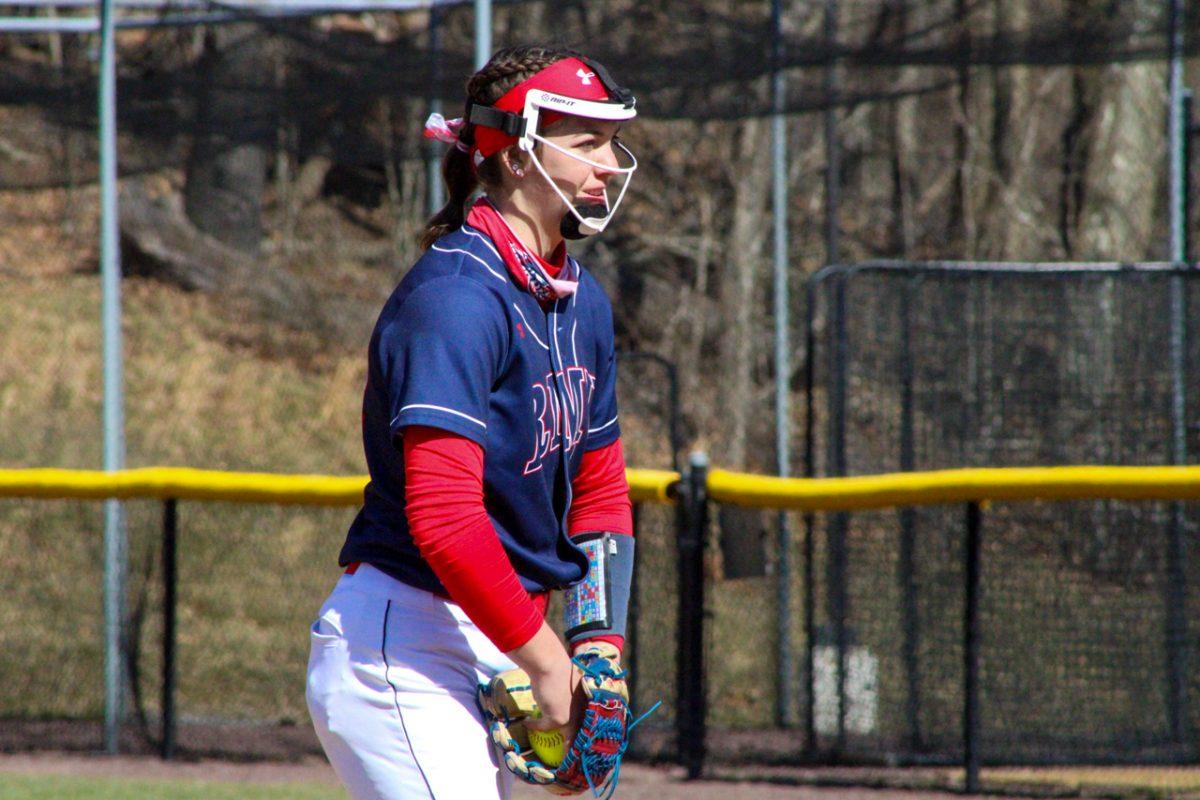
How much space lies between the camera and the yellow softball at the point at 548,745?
7.55ft

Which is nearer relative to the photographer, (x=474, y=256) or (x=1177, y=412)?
(x=474, y=256)

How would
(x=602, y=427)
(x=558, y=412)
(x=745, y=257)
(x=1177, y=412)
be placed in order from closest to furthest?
1. (x=558, y=412)
2. (x=602, y=427)
3. (x=1177, y=412)
4. (x=745, y=257)

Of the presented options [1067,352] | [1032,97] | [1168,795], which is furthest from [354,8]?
[1032,97]

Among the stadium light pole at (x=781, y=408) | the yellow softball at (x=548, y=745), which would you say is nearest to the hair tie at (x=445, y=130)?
the yellow softball at (x=548, y=745)

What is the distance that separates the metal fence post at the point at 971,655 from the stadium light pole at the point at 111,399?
10.8ft

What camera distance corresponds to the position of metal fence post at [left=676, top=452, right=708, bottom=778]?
218 inches

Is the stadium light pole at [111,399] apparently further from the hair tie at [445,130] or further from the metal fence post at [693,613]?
the hair tie at [445,130]

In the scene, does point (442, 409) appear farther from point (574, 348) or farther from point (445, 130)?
point (445, 130)

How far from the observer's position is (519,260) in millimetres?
2375

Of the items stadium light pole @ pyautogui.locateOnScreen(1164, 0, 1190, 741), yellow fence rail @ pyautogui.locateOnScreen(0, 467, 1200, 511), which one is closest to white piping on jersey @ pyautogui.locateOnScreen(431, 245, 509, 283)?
yellow fence rail @ pyautogui.locateOnScreen(0, 467, 1200, 511)

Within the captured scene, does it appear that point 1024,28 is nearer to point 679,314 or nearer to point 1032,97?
point 679,314

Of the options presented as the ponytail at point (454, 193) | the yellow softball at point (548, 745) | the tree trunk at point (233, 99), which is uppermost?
the tree trunk at point (233, 99)

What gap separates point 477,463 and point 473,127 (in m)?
0.58

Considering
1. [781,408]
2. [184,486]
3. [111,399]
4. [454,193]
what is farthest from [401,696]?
[781,408]
